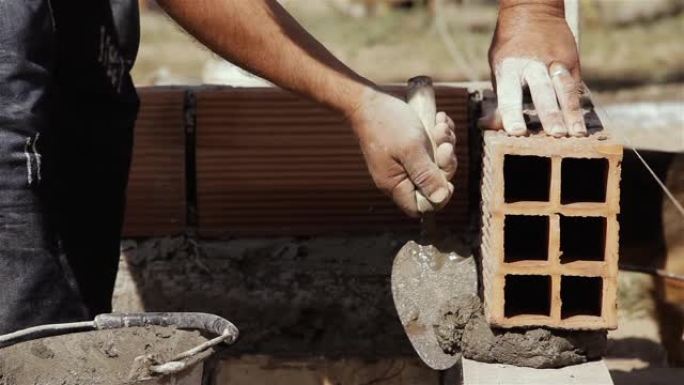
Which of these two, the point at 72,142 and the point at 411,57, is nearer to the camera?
the point at 72,142

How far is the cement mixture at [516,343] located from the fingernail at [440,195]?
0.31m

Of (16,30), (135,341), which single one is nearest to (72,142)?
(16,30)

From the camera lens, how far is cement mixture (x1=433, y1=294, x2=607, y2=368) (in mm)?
2738

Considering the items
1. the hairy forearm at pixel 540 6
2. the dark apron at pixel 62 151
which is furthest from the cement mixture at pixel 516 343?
the dark apron at pixel 62 151

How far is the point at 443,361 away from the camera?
290 centimetres

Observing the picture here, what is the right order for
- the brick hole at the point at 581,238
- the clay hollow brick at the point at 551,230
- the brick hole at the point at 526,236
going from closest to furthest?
1. the clay hollow brick at the point at 551,230
2. the brick hole at the point at 581,238
3. the brick hole at the point at 526,236

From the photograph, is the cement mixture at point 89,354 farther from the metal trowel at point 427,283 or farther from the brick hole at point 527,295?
the brick hole at point 527,295

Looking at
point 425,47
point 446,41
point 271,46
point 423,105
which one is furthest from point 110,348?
point 425,47

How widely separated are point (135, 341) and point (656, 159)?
6.06ft

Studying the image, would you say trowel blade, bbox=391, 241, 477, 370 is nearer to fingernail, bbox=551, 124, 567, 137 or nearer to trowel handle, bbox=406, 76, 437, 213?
trowel handle, bbox=406, 76, 437, 213

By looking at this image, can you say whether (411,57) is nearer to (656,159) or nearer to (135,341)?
(656,159)

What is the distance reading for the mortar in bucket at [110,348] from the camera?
2.50 metres

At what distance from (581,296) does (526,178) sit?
Answer: 0.31m

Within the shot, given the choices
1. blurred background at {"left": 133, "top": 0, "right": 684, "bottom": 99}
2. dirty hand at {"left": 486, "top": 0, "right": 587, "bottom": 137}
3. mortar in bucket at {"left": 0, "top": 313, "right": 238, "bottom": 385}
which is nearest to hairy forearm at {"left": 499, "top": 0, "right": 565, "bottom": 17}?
dirty hand at {"left": 486, "top": 0, "right": 587, "bottom": 137}
